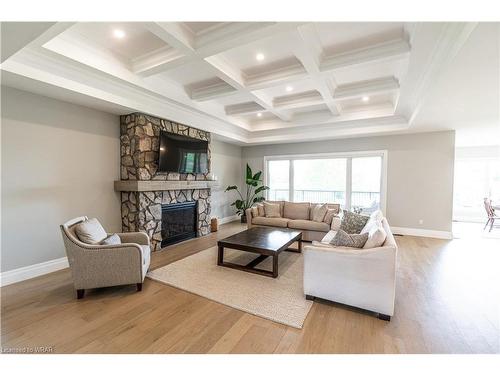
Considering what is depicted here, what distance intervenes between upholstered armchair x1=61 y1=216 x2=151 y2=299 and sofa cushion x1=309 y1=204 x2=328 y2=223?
11.8 feet

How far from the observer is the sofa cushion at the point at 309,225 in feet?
15.3

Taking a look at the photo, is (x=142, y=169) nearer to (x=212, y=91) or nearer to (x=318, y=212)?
(x=212, y=91)

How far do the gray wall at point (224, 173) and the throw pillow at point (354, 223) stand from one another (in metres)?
4.17

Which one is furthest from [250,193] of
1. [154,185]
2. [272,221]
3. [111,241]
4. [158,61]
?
[111,241]

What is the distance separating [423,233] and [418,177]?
143 centimetres

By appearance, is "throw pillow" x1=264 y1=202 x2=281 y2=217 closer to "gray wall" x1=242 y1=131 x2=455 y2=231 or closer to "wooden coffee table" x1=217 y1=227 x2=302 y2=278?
"wooden coffee table" x1=217 y1=227 x2=302 y2=278

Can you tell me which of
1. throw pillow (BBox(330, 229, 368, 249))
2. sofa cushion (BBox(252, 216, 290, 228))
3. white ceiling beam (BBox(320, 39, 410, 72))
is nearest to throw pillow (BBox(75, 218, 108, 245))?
throw pillow (BBox(330, 229, 368, 249))

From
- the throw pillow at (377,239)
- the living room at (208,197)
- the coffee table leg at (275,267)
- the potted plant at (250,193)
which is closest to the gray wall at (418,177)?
the living room at (208,197)

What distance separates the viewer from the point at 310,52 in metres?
2.87

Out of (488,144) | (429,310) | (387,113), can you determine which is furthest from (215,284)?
(488,144)

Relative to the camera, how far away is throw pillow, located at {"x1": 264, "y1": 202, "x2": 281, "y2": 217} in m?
5.38

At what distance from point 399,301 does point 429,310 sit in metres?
0.27

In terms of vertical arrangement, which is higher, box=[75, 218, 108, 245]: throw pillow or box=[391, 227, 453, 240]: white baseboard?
box=[75, 218, 108, 245]: throw pillow

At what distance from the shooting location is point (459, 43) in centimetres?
210
